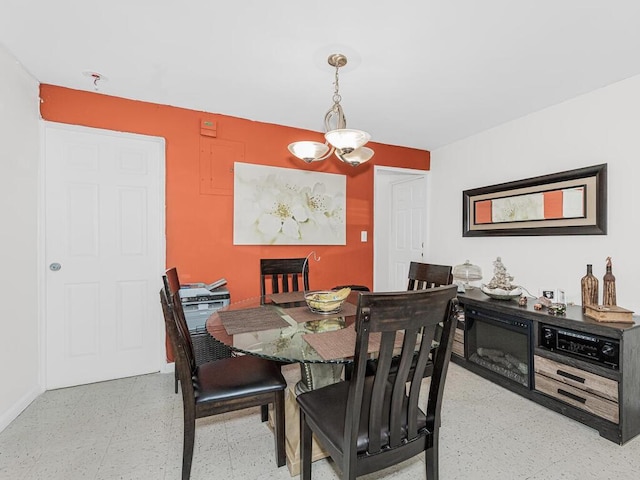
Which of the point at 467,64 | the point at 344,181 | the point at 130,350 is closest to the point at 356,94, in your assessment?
the point at 467,64

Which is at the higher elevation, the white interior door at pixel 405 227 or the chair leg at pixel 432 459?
the white interior door at pixel 405 227

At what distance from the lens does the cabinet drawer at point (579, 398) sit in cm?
193

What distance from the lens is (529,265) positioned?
9.87 feet

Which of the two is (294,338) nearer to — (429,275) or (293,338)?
(293,338)

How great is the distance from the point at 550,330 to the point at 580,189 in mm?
1239

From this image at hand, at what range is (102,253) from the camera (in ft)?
8.86

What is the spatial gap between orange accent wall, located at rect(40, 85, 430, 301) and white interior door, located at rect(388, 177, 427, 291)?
61.1 inches

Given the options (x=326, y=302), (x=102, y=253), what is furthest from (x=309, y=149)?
(x=102, y=253)

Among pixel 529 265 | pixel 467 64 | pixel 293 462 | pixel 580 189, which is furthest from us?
pixel 529 265

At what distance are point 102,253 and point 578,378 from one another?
3.78 m

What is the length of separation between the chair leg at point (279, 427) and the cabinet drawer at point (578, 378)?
1968mm

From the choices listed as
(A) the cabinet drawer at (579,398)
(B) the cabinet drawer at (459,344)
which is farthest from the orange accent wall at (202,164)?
(A) the cabinet drawer at (579,398)

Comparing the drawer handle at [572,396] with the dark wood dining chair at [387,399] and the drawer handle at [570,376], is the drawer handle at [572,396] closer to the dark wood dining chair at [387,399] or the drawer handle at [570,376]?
the drawer handle at [570,376]

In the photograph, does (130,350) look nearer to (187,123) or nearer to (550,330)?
(187,123)
